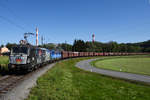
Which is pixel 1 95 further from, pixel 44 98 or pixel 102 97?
pixel 102 97

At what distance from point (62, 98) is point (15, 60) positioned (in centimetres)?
898

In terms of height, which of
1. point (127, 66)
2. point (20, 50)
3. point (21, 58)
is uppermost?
point (20, 50)

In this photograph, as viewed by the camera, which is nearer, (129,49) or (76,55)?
(76,55)

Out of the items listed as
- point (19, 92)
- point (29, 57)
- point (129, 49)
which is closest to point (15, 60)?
point (29, 57)

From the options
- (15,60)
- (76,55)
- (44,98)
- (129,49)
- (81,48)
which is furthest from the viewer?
(129,49)

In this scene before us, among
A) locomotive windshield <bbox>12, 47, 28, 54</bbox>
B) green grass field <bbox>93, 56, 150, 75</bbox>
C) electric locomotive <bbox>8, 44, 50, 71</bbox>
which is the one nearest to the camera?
electric locomotive <bbox>8, 44, 50, 71</bbox>

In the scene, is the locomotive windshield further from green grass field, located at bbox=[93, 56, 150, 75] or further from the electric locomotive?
green grass field, located at bbox=[93, 56, 150, 75]

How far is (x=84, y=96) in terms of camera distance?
8414 mm

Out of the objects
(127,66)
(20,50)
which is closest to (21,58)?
(20,50)

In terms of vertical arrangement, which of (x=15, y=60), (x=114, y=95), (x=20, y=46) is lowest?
(x=114, y=95)

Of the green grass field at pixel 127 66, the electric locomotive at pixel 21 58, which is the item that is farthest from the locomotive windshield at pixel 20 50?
the green grass field at pixel 127 66

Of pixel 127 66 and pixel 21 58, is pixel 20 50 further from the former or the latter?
pixel 127 66

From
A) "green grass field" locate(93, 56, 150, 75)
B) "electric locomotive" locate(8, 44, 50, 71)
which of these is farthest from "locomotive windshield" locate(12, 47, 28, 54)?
"green grass field" locate(93, 56, 150, 75)

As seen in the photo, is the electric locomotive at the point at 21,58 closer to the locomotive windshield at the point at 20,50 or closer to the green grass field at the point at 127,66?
the locomotive windshield at the point at 20,50
